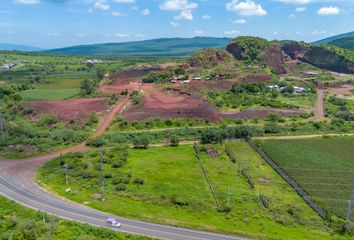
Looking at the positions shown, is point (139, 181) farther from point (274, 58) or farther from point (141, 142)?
point (274, 58)

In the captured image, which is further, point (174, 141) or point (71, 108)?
point (71, 108)

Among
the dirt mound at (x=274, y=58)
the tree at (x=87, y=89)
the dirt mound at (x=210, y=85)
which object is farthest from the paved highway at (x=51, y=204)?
the dirt mound at (x=274, y=58)

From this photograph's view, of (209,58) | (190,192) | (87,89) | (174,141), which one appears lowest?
(190,192)

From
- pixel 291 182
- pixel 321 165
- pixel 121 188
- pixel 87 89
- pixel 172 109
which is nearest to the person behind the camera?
pixel 121 188

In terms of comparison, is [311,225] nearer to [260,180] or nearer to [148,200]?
[260,180]

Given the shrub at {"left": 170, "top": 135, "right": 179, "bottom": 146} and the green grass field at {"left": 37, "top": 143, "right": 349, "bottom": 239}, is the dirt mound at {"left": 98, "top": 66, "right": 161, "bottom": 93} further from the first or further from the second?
the green grass field at {"left": 37, "top": 143, "right": 349, "bottom": 239}

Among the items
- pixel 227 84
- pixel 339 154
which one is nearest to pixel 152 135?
pixel 339 154

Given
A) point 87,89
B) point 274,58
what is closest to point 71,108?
point 87,89
